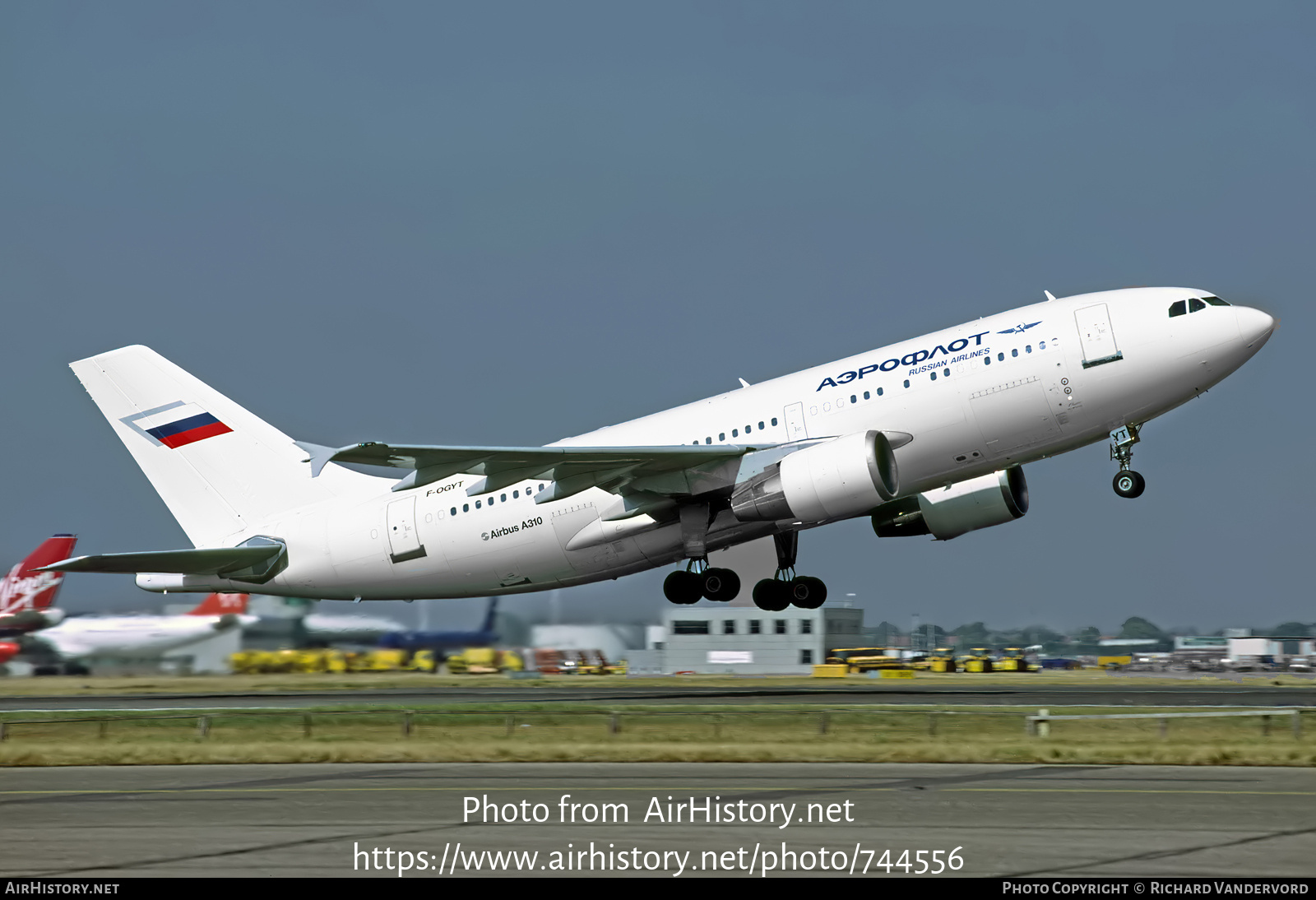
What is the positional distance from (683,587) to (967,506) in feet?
24.7

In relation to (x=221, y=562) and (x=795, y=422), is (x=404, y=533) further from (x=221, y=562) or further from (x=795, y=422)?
(x=795, y=422)

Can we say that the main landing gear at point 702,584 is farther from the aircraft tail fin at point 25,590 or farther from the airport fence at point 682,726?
the aircraft tail fin at point 25,590

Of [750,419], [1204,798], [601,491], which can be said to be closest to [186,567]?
[601,491]

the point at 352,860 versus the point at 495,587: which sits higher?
the point at 495,587

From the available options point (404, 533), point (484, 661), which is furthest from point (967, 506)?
point (484, 661)

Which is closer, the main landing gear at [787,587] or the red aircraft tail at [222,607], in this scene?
the main landing gear at [787,587]

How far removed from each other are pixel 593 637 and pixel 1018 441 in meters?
33.9

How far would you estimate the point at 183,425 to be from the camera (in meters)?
40.3

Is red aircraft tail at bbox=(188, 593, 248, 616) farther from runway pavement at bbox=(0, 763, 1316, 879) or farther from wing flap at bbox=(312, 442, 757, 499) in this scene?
runway pavement at bbox=(0, 763, 1316, 879)

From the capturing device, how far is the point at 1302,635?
111m

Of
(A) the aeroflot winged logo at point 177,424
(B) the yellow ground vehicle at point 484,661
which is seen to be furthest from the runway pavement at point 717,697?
(A) the aeroflot winged logo at point 177,424

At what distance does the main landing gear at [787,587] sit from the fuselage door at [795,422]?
4.15 metres

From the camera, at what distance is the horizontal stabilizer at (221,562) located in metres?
37.6
